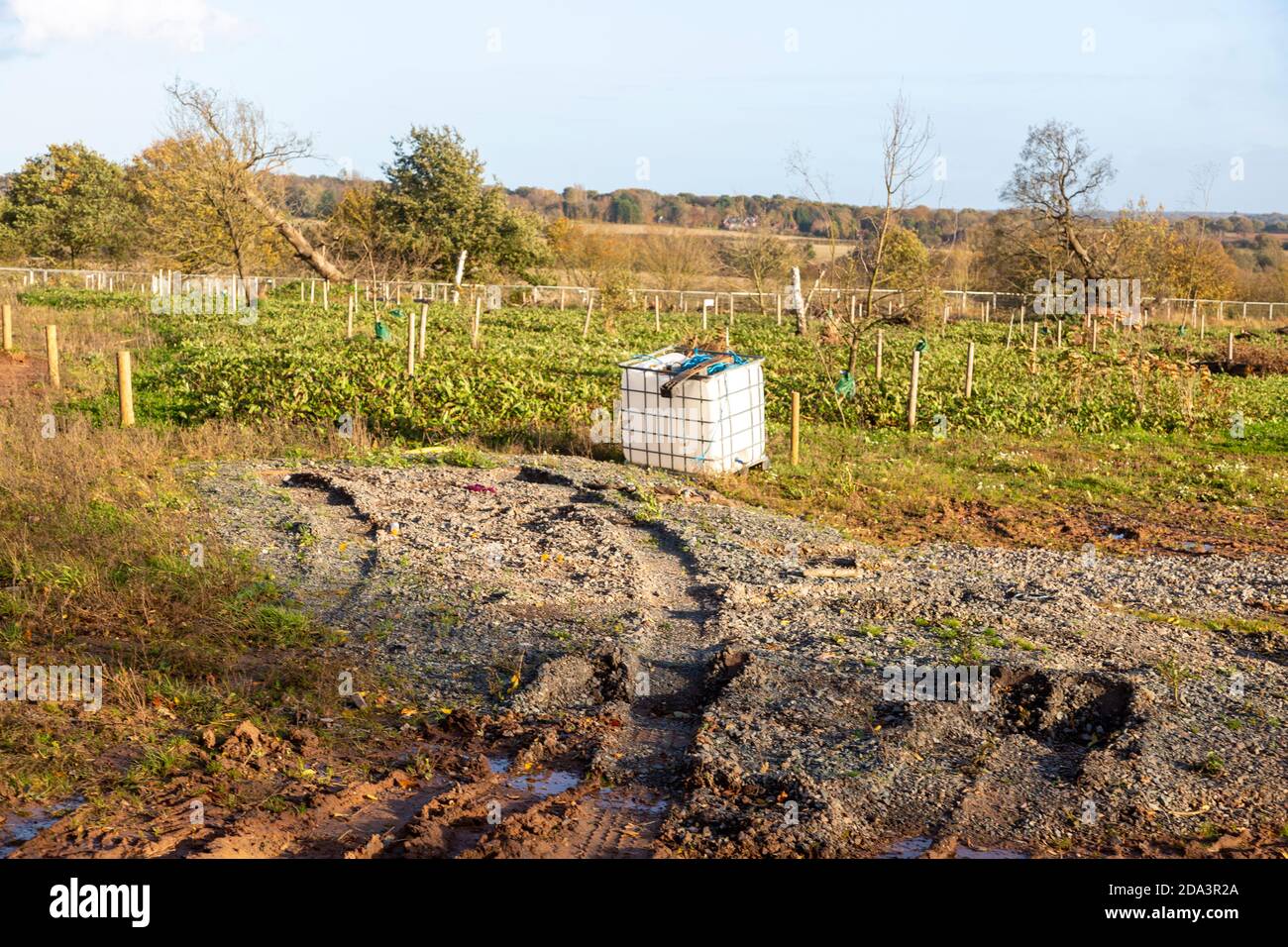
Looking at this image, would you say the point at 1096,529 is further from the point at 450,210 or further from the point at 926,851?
the point at 450,210

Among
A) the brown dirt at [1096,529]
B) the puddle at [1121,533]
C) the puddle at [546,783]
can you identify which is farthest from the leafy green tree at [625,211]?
the puddle at [546,783]

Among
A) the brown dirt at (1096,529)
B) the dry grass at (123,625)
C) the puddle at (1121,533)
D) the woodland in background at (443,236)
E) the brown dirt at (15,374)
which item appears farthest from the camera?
the woodland in background at (443,236)

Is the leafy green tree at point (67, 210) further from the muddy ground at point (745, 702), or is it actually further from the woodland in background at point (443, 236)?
the muddy ground at point (745, 702)

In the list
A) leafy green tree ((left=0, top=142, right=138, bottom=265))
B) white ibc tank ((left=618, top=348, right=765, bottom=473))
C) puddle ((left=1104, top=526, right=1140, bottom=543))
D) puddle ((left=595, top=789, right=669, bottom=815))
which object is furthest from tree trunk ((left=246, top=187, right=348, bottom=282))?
puddle ((left=595, top=789, right=669, bottom=815))

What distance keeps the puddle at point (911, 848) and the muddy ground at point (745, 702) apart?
0.02 m

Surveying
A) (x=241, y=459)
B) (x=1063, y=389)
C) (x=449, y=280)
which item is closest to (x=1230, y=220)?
(x=449, y=280)

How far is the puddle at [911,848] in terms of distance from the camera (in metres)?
5.07

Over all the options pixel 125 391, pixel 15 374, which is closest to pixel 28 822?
pixel 125 391

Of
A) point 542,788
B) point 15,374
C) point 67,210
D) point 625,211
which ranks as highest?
point 625,211

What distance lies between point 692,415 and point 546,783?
26.6 ft

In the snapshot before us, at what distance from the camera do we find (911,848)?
202 inches

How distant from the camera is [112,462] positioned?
12.8 metres
